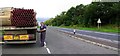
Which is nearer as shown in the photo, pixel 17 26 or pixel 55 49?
pixel 55 49

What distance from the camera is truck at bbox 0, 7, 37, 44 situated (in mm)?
19812

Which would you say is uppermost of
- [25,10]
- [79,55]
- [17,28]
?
[25,10]

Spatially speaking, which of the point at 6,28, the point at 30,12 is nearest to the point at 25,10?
the point at 30,12

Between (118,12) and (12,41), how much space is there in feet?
214

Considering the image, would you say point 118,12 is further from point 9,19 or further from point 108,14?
point 9,19

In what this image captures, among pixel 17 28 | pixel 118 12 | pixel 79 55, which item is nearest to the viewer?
pixel 79 55

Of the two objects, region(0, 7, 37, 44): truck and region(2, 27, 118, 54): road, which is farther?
region(0, 7, 37, 44): truck

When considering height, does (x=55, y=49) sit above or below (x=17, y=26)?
below

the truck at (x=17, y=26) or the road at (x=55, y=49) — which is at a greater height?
the truck at (x=17, y=26)

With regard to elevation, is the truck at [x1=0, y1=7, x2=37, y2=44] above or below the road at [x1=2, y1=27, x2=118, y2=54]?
above

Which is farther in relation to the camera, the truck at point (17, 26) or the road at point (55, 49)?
the truck at point (17, 26)

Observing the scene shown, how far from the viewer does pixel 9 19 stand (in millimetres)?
20047

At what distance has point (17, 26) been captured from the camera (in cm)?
1983

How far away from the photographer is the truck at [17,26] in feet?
65.0
